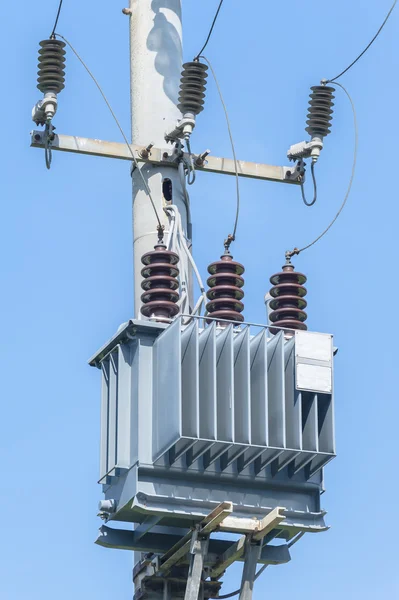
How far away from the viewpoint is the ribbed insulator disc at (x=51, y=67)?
20953 mm

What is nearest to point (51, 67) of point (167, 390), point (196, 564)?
point (167, 390)

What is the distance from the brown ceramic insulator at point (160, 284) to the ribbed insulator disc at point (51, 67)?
1.87 m

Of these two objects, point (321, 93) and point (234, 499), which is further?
point (321, 93)

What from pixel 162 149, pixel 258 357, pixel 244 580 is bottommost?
pixel 244 580

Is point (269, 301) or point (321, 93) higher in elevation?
point (321, 93)

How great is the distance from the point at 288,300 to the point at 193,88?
2.12 m

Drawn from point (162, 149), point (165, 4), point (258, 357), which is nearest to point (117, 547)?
point (258, 357)

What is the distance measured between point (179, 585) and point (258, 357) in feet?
6.38

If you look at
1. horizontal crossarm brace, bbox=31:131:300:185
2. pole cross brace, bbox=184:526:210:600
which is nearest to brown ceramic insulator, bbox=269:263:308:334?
horizontal crossarm brace, bbox=31:131:300:185

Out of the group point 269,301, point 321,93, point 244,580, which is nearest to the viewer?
point 244,580

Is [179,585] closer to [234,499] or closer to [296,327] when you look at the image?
[234,499]

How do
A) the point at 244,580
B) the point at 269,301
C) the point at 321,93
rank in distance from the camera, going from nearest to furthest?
1. the point at 244,580
2. the point at 269,301
3. the point at 321,93

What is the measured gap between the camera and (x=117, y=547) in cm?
1962

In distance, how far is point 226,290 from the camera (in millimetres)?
20062
